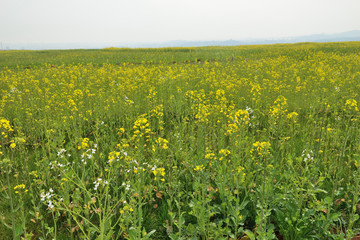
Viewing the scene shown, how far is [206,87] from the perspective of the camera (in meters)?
9.15

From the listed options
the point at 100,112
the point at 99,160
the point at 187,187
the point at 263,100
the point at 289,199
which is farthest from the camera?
the point at 263,100

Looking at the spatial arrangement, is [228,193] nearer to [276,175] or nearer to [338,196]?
[276,175]

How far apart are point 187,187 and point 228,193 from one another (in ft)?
3.73

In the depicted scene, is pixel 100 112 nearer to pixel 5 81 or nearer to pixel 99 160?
pixel 99 160

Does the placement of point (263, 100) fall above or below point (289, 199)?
above

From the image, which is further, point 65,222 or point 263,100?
point 263,100

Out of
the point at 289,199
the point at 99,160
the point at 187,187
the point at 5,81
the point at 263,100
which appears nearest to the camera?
the point at 289,199

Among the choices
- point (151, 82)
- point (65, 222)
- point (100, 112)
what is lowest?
point (65, 222)

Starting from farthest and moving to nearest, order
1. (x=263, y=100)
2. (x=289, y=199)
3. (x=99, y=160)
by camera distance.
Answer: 1. (x=263, y=100)
2. (x=99, y=160)
3. (x=289, y=199)

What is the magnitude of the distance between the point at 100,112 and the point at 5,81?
7.55 m

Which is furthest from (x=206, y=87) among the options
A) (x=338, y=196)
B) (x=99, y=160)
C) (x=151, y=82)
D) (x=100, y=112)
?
(x=338, y=196)

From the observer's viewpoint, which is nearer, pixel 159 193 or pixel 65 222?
pixel 65 222

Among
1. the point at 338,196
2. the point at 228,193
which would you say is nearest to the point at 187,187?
the point at 228,193

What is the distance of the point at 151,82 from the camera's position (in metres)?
9.41
